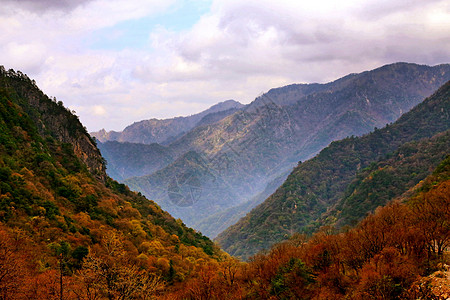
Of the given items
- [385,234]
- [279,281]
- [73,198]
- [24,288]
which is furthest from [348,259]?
[73,198]

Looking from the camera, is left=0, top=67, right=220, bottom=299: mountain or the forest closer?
the forest

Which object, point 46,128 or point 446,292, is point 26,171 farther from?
point 446,292

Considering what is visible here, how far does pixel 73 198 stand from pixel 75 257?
81.8 feet

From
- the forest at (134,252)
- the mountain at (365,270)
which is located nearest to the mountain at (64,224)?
the forest at (134,252)

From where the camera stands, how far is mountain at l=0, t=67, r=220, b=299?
3362 cm

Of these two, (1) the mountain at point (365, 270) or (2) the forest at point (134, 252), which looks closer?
(1) the mountain at point (365, 270)

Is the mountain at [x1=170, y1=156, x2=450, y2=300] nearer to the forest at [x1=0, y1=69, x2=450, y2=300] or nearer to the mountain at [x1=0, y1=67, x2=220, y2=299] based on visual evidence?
the forest at [x1=0, y1=69, x2=450, y2=300]

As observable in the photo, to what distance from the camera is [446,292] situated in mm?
26516

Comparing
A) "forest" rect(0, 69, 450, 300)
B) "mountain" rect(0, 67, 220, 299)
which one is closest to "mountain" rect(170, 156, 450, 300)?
"forest" rect(0, 69, 450, 300)

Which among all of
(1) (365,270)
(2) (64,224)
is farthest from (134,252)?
(1) (365,270)

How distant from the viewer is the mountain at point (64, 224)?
3362 cm

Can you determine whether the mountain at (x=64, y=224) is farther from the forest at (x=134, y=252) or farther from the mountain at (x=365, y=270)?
the mountain at (x=365, y=270)

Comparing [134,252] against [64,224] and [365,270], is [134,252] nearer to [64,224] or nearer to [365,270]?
[64,224]

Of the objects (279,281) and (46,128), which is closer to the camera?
(279,281)
